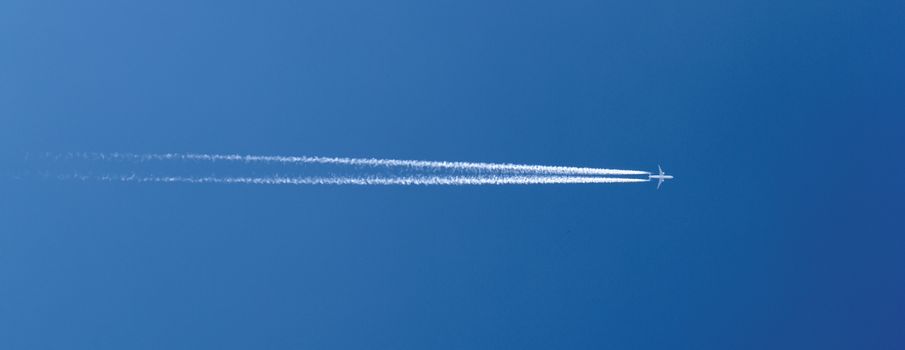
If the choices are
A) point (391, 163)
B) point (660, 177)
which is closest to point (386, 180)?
point (391, 163)

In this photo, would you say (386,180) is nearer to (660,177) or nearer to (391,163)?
(391,163)

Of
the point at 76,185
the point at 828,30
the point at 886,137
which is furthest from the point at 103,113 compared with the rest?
the point at 886,137

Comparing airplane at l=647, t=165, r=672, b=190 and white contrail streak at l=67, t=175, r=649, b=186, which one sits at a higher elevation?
airplane at l=647, t=165, r=672, b=190

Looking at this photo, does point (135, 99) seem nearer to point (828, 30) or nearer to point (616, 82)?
point (616, 82)

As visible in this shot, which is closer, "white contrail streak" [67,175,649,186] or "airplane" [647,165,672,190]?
"white contrail streak" [67,175,649,186]

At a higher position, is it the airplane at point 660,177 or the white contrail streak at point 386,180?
the airplane at point 660,177

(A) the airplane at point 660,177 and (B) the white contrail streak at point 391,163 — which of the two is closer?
(B) the white contrail streak at point 391,163
